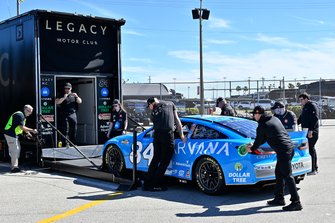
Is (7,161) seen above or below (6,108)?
below

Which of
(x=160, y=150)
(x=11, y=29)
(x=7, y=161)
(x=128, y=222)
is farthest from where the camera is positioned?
(x=7, y=161)

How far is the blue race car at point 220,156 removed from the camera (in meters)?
6.98

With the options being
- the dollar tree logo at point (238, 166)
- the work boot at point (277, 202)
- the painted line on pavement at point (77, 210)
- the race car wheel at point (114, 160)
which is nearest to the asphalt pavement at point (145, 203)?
the painted line on pavement at point (77, 210)

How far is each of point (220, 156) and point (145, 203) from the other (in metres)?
1.46

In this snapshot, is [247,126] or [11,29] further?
[11,29]

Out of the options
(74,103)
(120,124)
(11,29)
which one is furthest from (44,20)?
(120,124)

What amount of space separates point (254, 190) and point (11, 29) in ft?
24.3

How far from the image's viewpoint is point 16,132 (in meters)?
10.5

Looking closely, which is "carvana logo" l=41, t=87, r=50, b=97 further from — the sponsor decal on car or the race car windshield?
the race car windshield

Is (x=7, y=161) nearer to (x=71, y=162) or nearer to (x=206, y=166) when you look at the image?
(x=71, y=162)

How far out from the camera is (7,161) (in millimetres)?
12031

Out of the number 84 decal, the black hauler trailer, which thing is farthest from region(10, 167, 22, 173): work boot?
the number 84 decal

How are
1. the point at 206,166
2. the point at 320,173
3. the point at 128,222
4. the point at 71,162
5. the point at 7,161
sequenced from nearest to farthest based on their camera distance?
1. the point at 128,222
2. the point at 206,166
3. the point at 320,173
4. the point at 71,162
5. the point at 7,161

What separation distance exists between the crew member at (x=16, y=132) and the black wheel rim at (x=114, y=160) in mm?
2175
